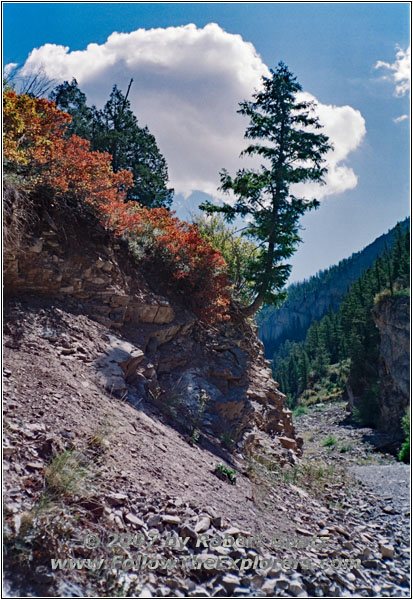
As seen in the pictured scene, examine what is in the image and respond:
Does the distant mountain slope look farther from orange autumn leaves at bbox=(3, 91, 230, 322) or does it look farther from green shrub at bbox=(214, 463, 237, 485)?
green shrub at bbox=(214, 463, 237, 485)

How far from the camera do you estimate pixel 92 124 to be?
22047 mm

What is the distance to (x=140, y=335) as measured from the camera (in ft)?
28.4

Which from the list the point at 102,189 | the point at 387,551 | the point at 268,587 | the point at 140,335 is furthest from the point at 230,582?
the point at 102,189

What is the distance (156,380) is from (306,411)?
1970 inches

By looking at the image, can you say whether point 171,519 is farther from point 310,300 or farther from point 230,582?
point 310,300

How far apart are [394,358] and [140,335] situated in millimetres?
28207

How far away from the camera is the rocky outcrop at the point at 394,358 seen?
3036 centimetres

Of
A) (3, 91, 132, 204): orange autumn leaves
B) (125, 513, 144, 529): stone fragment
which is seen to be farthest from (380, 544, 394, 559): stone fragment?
(3, 91, 132, 204): orange autumn leaves

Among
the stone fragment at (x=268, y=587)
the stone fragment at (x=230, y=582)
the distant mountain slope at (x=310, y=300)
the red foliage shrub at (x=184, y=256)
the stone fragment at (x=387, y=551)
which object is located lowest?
the stone fragment at (x=387, y=551)

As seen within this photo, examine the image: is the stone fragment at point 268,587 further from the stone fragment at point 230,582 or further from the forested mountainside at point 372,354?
the forested mountainside at point 372,354

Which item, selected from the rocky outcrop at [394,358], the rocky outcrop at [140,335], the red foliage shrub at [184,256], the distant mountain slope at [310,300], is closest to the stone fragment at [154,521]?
the rocky outcrop at [140,335]

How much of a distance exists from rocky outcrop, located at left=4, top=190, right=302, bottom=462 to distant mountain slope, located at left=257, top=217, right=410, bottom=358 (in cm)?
14998

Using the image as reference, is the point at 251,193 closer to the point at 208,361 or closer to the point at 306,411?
the point at 208,361

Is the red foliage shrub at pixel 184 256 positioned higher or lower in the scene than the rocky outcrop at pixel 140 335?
higher
